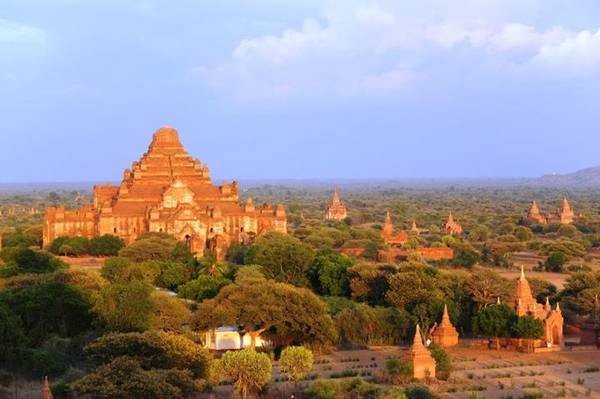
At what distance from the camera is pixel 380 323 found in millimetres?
40531

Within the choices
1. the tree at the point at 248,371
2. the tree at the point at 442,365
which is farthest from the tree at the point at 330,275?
the tree at the point at 248,371

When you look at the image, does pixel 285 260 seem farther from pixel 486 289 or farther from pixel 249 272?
pixel 486 289

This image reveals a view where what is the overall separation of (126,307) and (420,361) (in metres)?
11.5

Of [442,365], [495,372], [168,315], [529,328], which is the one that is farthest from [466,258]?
[442,365]

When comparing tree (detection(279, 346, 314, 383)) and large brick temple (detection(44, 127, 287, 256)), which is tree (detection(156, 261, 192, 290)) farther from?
tree (detection(279, 346, 314, 383))

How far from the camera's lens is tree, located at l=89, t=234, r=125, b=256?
6762 centimetres

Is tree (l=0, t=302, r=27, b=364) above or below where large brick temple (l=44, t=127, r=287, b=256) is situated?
below

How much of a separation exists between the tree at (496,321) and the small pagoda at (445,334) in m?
1.22

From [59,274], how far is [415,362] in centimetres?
1864

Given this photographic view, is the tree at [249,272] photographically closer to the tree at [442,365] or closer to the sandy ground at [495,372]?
the sandy ground at [495,372]

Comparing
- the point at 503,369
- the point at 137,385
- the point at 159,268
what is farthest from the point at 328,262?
the point at 137,385

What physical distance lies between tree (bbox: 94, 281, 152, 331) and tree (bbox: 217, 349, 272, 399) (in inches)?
296

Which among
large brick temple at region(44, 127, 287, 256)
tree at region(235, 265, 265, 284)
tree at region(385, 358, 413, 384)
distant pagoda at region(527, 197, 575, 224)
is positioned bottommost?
tree at region(385, 358, 413, 384)

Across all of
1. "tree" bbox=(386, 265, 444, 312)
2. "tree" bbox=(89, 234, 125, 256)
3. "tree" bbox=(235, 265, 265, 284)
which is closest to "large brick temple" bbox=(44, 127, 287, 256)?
"tree" bbox=(89, 234, 125, 256)
